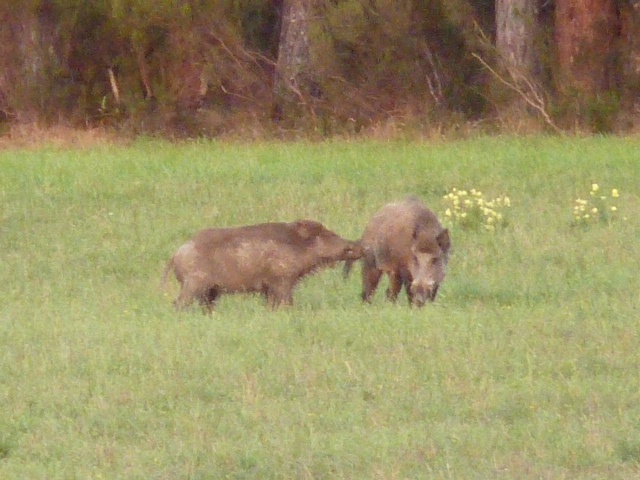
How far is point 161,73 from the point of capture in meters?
26.7

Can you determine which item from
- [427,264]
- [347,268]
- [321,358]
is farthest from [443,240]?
[321,358]

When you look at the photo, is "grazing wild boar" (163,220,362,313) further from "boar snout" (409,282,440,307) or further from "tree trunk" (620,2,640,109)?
"tree trunk" (620,2,640,109)

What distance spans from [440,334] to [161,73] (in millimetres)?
18550

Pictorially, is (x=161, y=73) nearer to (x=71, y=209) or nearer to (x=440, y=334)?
(x=71, y=209)

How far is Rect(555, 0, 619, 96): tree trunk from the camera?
2214 cm

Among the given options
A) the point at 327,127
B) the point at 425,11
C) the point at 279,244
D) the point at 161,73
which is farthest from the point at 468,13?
the point at 279,244

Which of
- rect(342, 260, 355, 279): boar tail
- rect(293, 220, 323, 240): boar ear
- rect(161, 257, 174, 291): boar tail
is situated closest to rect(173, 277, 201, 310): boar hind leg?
rect(161, 257, 174, 291): boar tail

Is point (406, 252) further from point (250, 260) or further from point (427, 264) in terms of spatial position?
point (250, 260)

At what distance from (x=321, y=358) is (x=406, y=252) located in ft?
8.85

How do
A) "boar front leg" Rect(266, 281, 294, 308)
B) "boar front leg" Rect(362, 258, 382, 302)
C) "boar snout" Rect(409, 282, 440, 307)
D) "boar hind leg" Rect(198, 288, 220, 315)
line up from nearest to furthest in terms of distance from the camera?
"boar hind leg" Rect(198, 288, 220, 315) < "boar front leg" Rect(266, 281, 294, 308) < "boar snout" Rect(409, 282, 440, 307) < "boar front leg" Rect(362, 258, 382, 302)

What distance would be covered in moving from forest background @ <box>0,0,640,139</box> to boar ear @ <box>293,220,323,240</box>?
38.2ft

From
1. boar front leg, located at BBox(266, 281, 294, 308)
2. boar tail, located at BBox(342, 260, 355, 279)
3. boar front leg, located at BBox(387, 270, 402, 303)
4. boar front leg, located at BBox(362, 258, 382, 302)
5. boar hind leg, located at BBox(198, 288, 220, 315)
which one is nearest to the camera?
boar hind leg, located at BBox(198, 288, 220, 315)

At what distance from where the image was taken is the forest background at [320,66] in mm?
22266

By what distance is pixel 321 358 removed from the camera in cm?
834
